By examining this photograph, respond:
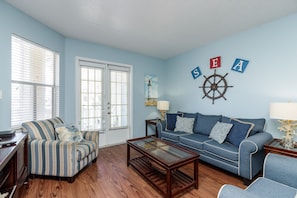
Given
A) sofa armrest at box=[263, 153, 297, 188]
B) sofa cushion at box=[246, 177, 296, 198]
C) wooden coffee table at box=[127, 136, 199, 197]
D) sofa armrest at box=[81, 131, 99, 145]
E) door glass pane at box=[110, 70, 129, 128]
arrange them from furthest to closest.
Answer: door glass pane at box=[110, 70, 129, 128] < sofa armrest at box=[81, 131, 99, 145] < wooden coffee table at box=[127, 136, 199, 197] < sofa armrest at box=[263, 153, 297, 188] < sofa cushion at box=[246, 177, 296, 198]

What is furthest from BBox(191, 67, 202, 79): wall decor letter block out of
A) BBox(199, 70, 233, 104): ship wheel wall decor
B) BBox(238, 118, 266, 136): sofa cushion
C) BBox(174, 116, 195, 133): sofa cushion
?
BBox(238, 118, 266, 136): sofa cushion

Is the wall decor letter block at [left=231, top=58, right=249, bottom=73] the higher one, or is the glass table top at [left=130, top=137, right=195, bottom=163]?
the wall decor letter block at [left=231, top=58, right=249, bottom=73]

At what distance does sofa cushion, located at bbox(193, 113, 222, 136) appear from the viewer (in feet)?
10.1

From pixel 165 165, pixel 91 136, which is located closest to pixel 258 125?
pixel 165 165

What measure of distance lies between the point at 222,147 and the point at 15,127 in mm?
3294

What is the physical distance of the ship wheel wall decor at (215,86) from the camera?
3.23 meters

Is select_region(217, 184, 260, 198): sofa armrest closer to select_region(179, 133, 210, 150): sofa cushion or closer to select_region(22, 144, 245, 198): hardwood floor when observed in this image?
select_region(22, 144, 245, 198): hardwood floor

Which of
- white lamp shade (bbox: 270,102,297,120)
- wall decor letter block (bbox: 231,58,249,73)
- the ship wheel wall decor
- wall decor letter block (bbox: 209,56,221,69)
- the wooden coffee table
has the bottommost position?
the wooden coffee table

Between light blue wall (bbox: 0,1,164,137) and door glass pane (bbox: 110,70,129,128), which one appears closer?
light blue wall (bbox: 0,1,164,137)

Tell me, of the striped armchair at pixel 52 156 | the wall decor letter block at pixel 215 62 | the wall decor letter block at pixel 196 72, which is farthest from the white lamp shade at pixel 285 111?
the striped armchair at pixel 52 156

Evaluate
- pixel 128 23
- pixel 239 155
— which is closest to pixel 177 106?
pixel 239 155

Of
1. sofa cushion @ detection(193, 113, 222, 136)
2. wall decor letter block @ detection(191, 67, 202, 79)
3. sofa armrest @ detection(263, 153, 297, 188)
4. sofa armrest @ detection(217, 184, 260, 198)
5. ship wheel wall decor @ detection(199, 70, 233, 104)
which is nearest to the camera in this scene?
sofa armrest @ detection(217, 184, 260, 198)

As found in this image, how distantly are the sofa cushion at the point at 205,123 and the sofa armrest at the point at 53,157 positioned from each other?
2505mm

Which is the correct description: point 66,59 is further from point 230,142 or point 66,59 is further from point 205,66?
point 230,142
